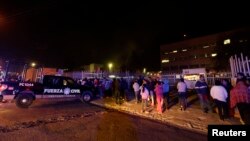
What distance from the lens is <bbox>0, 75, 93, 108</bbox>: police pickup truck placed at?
1116 cm

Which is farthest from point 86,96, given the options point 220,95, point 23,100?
point 220,95

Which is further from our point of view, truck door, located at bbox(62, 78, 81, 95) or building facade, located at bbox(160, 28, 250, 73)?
building facade, located at bbox(160, 28, 250, 73)

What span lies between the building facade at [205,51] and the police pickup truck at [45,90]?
44230 millimetres

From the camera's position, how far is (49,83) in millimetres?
12508

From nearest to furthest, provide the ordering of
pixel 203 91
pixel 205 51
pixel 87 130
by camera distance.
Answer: pixel 87 130 < pixel 203 91 < pixel 205 51

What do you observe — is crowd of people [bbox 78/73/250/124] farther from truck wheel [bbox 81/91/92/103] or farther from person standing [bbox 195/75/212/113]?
truck wheel [bbox 81/91/92/103]

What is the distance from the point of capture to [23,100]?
11359 mm

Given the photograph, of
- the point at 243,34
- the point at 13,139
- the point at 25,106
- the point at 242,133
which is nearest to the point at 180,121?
the point at 242,133

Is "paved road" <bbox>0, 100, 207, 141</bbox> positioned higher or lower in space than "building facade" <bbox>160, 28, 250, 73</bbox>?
lower

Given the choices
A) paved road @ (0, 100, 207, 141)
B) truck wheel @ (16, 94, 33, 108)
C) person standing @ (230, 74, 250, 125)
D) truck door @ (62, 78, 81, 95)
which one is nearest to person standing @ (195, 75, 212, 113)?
person standing @ (230, 74, 250, 125)

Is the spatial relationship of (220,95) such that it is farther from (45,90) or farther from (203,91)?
(45,90)

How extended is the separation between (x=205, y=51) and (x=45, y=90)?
6598 centimetres

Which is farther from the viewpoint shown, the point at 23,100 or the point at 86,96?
the point at 86,96

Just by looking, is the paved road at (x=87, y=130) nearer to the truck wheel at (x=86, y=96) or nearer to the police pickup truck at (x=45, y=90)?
the police pickup truck at (x=45, y=90)
